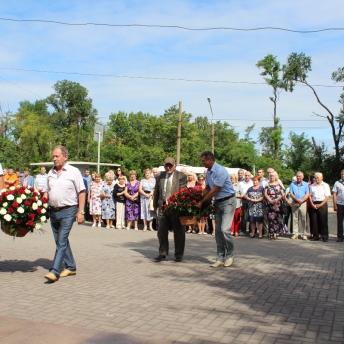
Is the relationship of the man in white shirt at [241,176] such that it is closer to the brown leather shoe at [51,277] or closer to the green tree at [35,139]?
the brown leather shoe at [51,277]

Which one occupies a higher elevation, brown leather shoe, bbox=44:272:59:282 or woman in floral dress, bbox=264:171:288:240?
woman in floral dress, bbox=264:171:288:240

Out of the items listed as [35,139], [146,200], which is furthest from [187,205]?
[35,139]

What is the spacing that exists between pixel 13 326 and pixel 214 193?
15.7 feet

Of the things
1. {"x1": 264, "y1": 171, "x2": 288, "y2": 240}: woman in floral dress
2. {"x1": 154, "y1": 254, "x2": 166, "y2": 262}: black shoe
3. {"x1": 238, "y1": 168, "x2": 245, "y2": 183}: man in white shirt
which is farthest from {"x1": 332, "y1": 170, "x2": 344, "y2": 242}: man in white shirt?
{"x1": 154, "y1": 254, "x2": 166, "y2": 262}: black shoe

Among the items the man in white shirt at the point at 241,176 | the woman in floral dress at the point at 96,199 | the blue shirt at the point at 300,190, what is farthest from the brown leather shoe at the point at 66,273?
the woman in floral dress at the point at 96,199

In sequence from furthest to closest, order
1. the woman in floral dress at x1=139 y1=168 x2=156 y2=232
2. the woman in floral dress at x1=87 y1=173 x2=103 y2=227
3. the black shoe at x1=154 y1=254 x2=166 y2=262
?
the woman in floral dress at x1=87 y1=173 x2=103 y2=227 → the woman in floral dress at x1=139 y1=168 x2=156 y2=232 → the black shoe at x1=154 y1=254 x2=166 y2=262

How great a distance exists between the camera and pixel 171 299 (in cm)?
676

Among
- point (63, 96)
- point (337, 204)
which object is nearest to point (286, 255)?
point (337, 204)

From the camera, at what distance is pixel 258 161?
66188 millimetres

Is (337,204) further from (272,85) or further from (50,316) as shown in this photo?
(272,85)

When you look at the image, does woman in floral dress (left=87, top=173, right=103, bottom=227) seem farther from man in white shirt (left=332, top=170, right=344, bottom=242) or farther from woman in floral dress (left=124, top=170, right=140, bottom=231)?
man in white shirt (left=332, top=170, right=344, bottom=242)

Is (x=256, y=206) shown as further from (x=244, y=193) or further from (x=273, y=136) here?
(x=273, y=136)

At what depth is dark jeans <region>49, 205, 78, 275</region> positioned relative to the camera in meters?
7.86

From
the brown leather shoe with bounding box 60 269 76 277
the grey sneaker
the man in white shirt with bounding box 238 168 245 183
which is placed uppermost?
the man in white shirt with bounding box 238 168 245 183
